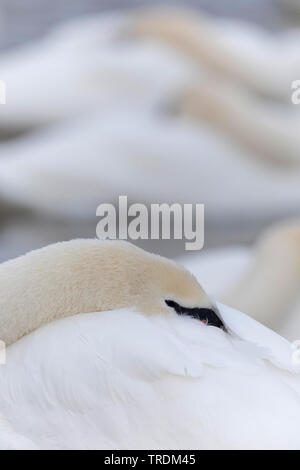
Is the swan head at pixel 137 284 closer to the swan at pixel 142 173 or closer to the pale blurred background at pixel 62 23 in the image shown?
the pale blurred background at pixel 62 23

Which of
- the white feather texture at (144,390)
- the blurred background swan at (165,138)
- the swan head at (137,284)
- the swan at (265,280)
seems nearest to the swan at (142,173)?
the blurred background swan at (165,138)

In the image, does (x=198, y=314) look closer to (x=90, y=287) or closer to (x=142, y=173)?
(x=90, y=287)

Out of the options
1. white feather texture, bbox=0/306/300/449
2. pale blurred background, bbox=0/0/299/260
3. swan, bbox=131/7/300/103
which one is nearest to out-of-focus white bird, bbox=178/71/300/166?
pale blurred background, bbox=0/0/299/260

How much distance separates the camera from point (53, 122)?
5566mm

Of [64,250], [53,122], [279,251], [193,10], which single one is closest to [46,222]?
[53,122]

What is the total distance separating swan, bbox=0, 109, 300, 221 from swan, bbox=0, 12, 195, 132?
17.4 inches

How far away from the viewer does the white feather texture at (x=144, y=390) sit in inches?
61.0

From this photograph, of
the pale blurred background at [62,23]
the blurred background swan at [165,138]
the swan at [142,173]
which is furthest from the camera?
the swan at [142,173]

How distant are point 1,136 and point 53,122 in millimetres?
266

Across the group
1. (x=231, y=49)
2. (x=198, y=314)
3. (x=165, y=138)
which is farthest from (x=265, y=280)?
(x=231, y=49)

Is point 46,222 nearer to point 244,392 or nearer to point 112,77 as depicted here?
point 112,77

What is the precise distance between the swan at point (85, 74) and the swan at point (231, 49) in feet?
0.32

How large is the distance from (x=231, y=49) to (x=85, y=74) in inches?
39.8

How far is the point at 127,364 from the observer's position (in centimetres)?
160
